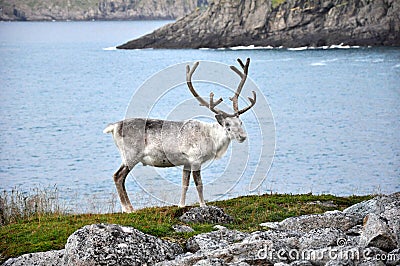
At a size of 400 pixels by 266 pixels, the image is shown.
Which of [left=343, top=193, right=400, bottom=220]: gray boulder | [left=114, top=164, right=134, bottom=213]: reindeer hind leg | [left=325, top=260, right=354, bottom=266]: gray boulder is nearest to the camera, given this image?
[left=325, top=260, right=354, bottom=266]: gray boulder

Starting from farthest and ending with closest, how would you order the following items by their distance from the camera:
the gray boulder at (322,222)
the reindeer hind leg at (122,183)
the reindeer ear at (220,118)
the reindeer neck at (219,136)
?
the reindeer hind leg at (122,183) → the reindeer neck at (219,136) → the reindeer ear at (220,118) → the gray boulder at (322,222)

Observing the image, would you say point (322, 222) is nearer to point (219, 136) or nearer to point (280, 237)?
point (280, 237)

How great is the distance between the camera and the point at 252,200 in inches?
693

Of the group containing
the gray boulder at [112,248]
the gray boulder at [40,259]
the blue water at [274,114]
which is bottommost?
the blue water at [274,114]

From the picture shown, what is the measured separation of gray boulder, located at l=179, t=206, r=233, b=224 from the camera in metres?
14.1

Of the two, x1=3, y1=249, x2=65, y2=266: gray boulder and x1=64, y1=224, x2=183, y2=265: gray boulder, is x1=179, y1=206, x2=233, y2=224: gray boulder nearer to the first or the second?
x1=64, y1=224, x2=183, y2=265: gray boulder

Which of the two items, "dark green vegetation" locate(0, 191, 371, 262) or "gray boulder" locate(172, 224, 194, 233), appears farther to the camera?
"gray boulder" locate(172, 224, 194, 233)

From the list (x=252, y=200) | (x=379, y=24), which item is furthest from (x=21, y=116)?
(x=379, y=24)

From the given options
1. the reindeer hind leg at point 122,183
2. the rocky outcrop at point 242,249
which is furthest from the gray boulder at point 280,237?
the reindeer hind leg at point 122,183

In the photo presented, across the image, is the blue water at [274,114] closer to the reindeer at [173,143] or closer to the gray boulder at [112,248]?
the reindeer at [173,143]

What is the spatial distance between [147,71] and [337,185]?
69612 mm

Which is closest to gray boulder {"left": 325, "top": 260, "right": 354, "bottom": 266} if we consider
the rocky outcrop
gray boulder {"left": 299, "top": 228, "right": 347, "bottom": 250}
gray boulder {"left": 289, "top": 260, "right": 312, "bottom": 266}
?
the rocky outcrop

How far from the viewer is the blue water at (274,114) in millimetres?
39094

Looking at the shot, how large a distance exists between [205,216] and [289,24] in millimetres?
118931
